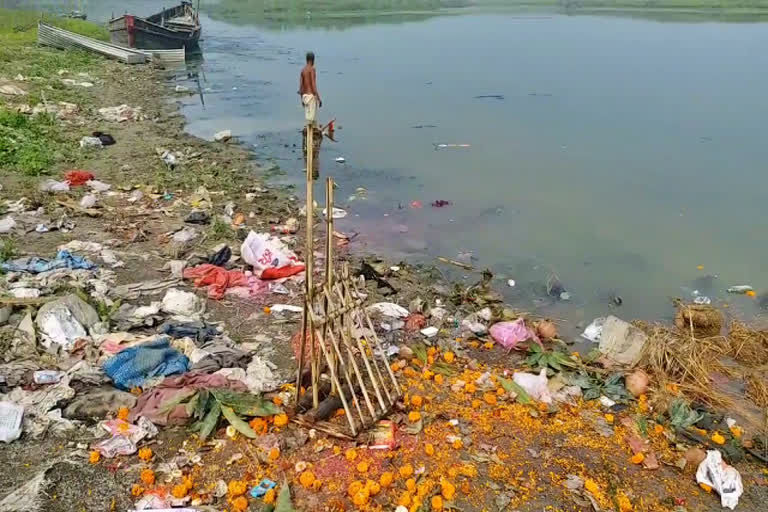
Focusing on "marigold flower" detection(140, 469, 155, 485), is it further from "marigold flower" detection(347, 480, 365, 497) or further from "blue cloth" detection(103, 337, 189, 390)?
"marigold flower" detection(347, 480, 365, 497)

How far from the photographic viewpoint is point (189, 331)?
5.80 metres

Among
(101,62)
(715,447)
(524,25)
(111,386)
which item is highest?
(524,25)

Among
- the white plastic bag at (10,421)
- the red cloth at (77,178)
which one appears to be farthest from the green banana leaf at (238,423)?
the red cloth at (77,178)

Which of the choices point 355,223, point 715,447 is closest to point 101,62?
point 355,223

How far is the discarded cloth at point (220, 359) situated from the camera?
5213mm

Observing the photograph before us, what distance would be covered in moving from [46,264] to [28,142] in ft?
18.2

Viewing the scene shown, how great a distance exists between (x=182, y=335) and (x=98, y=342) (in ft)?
2.41

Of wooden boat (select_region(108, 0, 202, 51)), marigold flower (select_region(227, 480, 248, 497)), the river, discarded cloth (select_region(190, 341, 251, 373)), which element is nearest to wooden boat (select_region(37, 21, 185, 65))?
wooden boat (select_region(108, 0, 202, 51))

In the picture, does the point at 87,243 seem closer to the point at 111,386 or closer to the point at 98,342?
the point at 98,342

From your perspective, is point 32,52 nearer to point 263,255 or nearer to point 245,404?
point 263,255

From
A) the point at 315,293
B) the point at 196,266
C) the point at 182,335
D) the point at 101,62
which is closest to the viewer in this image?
the point at 315,293

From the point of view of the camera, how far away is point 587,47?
95.9 ft

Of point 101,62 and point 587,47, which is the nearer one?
point 101,62

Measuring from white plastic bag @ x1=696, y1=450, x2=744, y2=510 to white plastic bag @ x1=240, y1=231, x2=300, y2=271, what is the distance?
15.6ft
